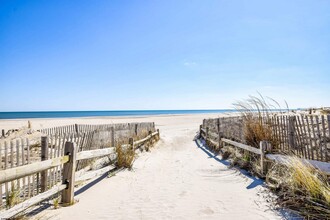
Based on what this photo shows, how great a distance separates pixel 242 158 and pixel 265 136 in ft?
3.64

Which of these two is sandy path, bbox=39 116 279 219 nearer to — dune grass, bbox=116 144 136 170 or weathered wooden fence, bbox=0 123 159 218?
dune grass, bbox=116 144 136 170

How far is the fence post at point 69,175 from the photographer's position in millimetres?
4359

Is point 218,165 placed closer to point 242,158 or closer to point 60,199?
point 242,158

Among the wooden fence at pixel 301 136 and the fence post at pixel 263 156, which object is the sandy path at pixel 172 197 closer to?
the fence post at pixel 263 156

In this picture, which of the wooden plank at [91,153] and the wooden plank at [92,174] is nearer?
the wooden plank at [91,153]

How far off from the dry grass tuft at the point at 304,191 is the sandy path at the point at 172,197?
0.41 meters

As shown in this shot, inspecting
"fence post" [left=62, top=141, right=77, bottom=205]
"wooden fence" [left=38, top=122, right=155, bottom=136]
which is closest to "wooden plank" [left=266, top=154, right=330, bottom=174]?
"fence post" [left=62, top=141, right=77, bottom=205]

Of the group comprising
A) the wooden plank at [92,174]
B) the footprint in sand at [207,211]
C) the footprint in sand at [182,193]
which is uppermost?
the wooden plank at [92,174]

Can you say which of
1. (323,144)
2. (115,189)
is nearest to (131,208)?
(115,189)

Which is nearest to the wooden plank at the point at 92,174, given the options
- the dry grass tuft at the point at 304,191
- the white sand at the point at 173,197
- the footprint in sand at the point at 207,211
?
the white sand at the point at 173,197

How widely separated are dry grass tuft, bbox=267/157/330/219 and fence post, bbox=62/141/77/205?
3.78 m

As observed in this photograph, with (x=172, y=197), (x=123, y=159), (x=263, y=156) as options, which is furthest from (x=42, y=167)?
(x=263, y=156)

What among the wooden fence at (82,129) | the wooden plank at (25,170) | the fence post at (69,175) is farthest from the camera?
the wooden fence at (82,129)

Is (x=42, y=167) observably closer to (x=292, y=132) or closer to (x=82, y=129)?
(x=292, y=132)
